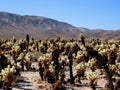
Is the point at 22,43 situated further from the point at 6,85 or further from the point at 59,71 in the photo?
the point at 6,85

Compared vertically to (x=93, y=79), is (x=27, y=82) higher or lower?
lower

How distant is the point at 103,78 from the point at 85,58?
8.74 meters

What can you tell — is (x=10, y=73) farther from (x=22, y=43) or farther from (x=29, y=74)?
(x=22, y=43)

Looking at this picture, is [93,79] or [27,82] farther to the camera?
[27,82]

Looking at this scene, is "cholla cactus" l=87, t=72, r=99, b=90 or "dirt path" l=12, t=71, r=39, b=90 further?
"dirt path" l=12, t=71, r=39, b=90

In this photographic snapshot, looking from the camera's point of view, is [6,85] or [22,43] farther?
[22,43]

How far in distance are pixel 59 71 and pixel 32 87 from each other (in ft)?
16.0

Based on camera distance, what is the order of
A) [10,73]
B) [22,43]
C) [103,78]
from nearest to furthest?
[10,73] → [103,78] → [22,43]

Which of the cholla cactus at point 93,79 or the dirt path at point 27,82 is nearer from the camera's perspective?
the cholla cactus at point 93,79

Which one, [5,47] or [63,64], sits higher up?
[5,47]

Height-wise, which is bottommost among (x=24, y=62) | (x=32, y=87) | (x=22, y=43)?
(x=32, y=87)

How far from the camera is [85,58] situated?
52.0 meters

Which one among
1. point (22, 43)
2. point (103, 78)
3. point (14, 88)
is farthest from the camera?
point (22, 43)

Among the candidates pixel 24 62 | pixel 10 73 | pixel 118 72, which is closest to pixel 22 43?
pixel 24 62
